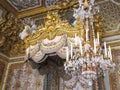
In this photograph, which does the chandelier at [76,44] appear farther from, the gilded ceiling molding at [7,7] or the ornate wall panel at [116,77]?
the gilded ceiling molding at [7,7]

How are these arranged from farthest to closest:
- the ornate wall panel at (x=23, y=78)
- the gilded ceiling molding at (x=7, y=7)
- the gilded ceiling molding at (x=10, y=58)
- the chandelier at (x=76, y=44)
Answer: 1. the gilded ceiling molding at (x=10, y=58)
2. the ornate wall panel at (x=23, y=78)
3. the gilded ceiling molding at (x=7, y=7)
4. the chandelier at (x=76, y=44)

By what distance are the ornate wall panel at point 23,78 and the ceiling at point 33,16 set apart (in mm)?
538

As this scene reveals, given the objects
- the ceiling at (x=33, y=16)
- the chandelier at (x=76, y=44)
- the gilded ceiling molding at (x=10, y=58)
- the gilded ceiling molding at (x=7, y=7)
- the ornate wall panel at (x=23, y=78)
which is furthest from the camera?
the gilded ceiling molding at (x=10, y=58)

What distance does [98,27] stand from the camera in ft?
13.8

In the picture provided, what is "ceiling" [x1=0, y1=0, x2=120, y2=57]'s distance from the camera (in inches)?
185

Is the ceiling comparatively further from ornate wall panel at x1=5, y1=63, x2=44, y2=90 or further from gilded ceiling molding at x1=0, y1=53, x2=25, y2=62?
ornate wall panel at x1=5, y1=63, x2=44, y2=90

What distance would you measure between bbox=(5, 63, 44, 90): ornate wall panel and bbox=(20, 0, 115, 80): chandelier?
1.09 m

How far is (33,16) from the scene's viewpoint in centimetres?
545

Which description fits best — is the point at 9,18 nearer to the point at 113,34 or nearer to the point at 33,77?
the point at 33,77

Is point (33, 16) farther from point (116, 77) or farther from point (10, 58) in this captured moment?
point (116, 77)

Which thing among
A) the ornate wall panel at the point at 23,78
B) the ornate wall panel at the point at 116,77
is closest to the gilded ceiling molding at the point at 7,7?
the ornate wall panel at the point at 23,78

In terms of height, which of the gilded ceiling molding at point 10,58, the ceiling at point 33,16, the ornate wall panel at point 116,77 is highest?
the ceiling at point 33,16

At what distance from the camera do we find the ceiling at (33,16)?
4691mm

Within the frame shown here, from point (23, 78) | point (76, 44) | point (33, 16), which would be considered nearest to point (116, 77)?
point (76, 44)
